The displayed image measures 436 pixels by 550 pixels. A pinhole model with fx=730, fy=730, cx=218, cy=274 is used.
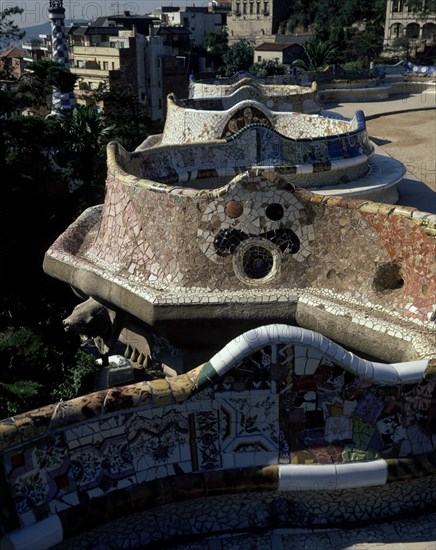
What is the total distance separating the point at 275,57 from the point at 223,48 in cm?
833

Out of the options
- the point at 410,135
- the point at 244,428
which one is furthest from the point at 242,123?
the point at 244,428

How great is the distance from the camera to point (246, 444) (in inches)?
158

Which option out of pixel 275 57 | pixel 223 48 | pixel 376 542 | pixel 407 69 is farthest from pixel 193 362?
pixel 223 48

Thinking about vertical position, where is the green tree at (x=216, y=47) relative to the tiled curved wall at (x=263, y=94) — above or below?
below

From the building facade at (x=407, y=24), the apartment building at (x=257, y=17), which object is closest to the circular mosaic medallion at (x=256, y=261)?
the building facade at (x=407, y=24)

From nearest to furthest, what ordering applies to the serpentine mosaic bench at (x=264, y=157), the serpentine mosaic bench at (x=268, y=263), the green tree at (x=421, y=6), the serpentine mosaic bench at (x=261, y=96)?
the serpentine mosaic bench at (x=268, y=263)
the serpentine mosaic bench at (x=264, y=157)
the serpentine mosaic bench at (x=261, y=96)
the green tree at (x=421, y=6)

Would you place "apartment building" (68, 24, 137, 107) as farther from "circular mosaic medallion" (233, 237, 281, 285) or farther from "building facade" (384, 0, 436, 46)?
"circular mosaic medallion" (233, 237, 281, 285)

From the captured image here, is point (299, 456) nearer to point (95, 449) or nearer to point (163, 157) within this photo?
point (95, 449)

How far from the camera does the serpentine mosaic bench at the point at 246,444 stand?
368cm

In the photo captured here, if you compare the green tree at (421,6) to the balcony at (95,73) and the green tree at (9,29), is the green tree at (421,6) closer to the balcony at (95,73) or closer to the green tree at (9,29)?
the balcony at (95,73)

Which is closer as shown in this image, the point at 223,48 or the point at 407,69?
the point at 407,69

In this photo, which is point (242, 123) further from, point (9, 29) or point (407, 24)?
point (407, 24)

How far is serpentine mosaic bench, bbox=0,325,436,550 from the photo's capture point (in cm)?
368

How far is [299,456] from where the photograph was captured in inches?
158
